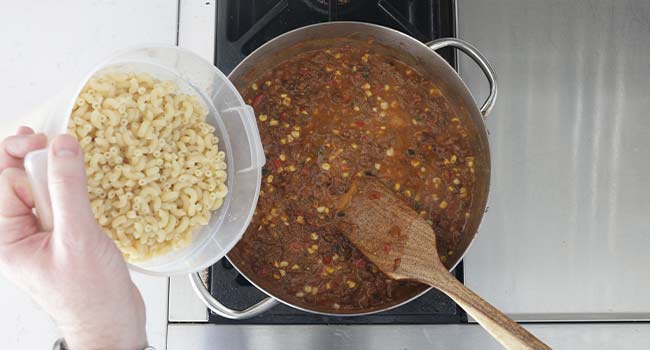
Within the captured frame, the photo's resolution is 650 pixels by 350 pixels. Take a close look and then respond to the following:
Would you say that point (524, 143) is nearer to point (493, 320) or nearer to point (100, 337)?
point (493, 320)

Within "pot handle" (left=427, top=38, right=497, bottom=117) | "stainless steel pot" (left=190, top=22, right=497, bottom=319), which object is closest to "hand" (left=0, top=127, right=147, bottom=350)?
"stainless steel pot" (left=190, top=22, right=497, bottom=319)

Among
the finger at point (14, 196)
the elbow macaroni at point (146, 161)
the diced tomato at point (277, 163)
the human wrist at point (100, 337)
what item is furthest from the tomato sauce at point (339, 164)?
the finger at point (14, 196)

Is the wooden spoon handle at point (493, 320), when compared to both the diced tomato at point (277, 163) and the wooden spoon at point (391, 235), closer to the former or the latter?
the wooden spoon at point (391, 235)

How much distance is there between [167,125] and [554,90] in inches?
38.4

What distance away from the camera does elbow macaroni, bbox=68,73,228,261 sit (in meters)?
0.85

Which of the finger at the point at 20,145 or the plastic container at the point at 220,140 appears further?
the plastic container at the point at 220,140

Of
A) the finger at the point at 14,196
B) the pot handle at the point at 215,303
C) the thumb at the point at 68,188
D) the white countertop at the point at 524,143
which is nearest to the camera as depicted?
the thumb at the point at 68,188

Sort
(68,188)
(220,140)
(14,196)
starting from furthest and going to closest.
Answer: (220,140), (14,196), (68,188)

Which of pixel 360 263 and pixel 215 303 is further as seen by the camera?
pixel 360 263

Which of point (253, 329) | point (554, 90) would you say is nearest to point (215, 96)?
point (253, 329)

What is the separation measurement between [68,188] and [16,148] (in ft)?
0.71

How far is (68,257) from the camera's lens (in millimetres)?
723

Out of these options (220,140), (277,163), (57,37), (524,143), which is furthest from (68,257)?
(524,143)

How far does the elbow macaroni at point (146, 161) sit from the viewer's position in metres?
0.85
